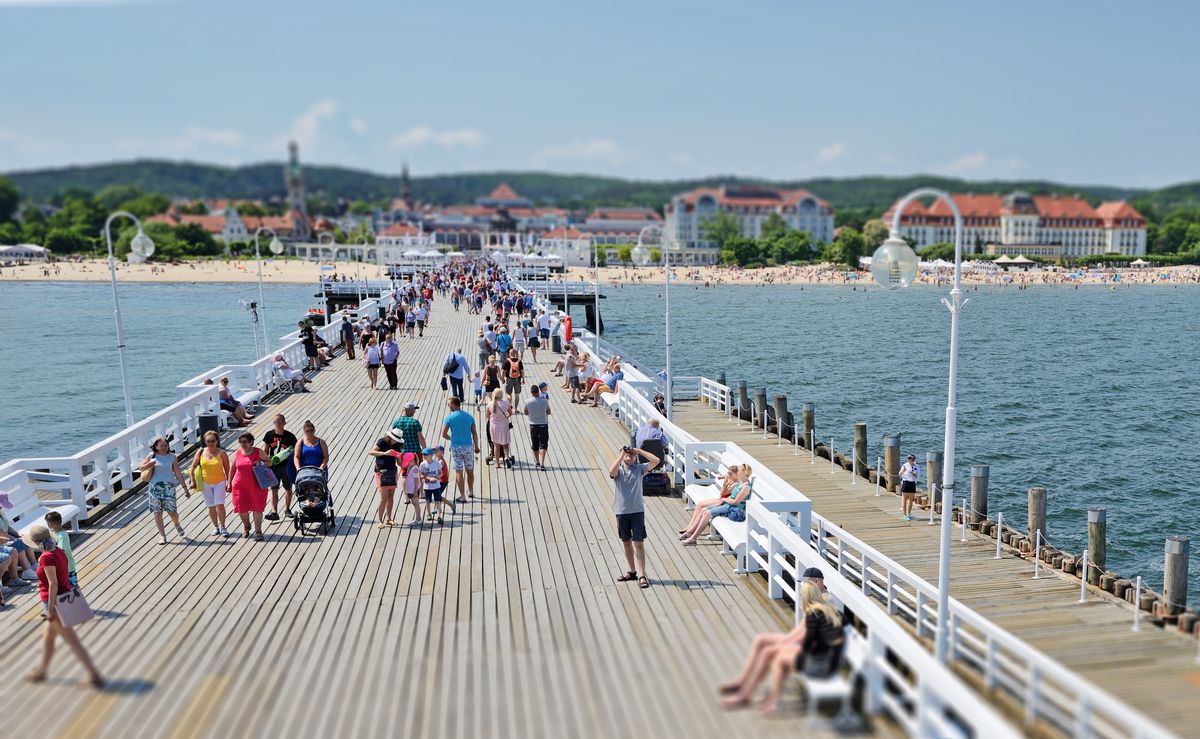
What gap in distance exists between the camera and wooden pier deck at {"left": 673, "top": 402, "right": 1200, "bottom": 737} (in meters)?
8.80

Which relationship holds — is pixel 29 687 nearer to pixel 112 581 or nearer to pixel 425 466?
pixel 112 581

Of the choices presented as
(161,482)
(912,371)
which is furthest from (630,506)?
(912,371)

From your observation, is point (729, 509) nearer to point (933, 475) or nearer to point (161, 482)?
point (161, 482)

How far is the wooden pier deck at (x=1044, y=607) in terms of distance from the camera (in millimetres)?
8797

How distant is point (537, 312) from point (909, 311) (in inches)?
2610

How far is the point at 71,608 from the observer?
21.9ft

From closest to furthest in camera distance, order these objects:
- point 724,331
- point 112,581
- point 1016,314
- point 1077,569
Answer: point 112,581 < point 1077,569 < point 724,331 < point 1016,314

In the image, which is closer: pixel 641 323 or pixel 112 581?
pixel 112 581

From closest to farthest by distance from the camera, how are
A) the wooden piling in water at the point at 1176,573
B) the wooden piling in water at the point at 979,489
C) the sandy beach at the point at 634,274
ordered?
the wooden piling in water at the point at 1176,573, the wooden piling in water at the point at 979,489, the sandy beach at the point at 634,274

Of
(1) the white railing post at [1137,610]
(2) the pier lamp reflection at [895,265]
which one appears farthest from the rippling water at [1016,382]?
(2) the pier lamp reflection at [895,265]

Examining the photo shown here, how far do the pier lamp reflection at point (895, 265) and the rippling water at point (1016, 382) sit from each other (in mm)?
13806

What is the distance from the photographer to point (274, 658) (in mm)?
6711

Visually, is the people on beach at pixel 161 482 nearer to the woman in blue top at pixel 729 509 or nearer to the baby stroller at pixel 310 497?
the baby stroller at pixel 310 497

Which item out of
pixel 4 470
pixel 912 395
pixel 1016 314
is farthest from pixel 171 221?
pixel 4 470
